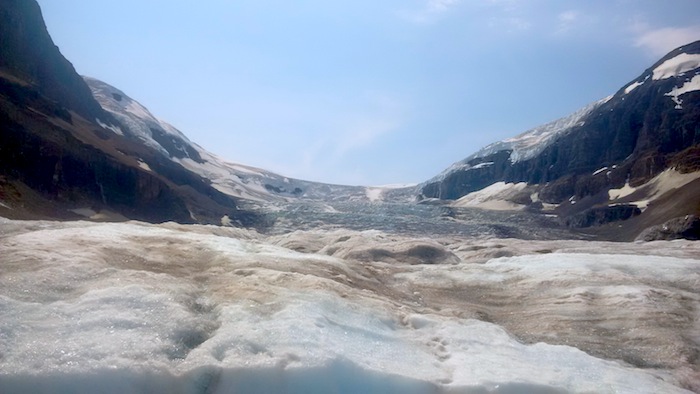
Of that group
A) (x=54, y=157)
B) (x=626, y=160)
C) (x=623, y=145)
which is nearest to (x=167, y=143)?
(x=54, y=157)

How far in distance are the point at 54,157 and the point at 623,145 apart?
12735 centimetres

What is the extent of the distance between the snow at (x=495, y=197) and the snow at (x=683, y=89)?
43.5m

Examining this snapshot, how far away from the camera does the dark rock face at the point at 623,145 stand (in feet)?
366

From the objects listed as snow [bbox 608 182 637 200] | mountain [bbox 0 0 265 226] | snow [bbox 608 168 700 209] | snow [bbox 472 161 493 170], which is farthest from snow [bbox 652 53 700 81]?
mountain [bbox 0 0 265 226]

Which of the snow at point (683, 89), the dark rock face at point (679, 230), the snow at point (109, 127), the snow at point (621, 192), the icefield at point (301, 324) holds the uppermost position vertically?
the snow at point (683, 89)

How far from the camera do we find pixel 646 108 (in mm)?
133000

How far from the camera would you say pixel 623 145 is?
131625 mm

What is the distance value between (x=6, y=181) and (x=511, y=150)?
6614 inches

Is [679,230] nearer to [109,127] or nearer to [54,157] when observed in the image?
[54,157]

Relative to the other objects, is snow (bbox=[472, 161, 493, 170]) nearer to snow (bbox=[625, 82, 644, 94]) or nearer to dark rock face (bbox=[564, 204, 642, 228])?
snow (bbox=[625, 82, 644, 94])

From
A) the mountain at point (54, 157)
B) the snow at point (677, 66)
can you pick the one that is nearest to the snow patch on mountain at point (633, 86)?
the snow at point (677, 66)

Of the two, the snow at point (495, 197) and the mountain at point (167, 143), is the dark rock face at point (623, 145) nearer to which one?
the snow at point (495, 197)

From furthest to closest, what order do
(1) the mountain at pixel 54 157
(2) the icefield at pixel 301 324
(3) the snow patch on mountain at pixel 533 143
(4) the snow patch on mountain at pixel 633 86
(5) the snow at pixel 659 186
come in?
(3) the snow patch on mountain at pixel 533 143 → (4) the snow patch on mountain at pixel 633 86 → (5) the snow at pixel 659 186 → (1) the mountain at pixel 54 157 → (2) the icefield at pixel 301 324

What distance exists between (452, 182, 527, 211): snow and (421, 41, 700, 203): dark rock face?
156 inches
